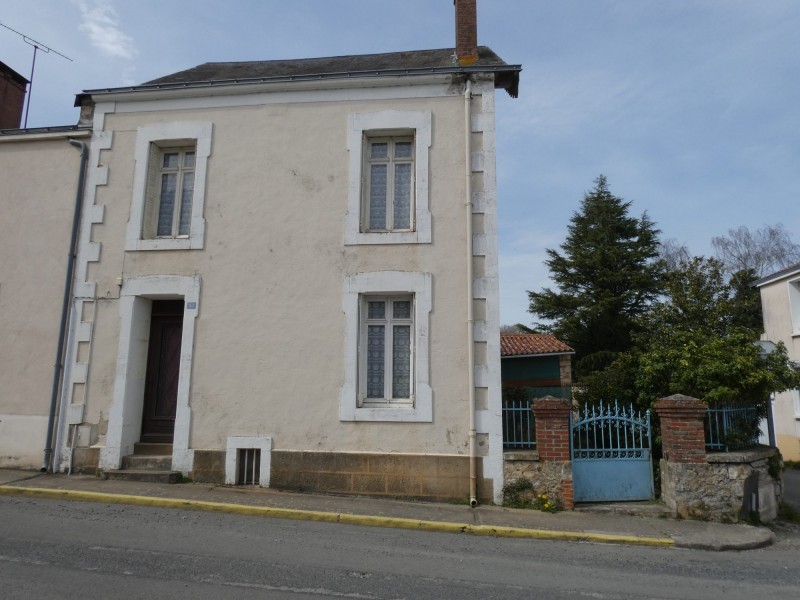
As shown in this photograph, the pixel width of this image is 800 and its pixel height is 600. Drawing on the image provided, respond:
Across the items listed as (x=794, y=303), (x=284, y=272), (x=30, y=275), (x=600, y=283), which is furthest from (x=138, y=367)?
(x=600, y=283)

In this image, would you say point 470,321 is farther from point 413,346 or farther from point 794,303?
point 794,303

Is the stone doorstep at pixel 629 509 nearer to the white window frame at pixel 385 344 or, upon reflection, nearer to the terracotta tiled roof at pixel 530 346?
the white window frame at pixel 385 344

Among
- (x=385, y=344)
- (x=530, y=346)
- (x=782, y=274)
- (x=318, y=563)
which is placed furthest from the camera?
(x=530, y=346)

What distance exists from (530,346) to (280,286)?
11.7m

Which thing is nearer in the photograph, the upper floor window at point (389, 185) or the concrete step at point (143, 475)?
the concrete step at point (143, 475)

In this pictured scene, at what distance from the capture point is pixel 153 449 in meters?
8.83

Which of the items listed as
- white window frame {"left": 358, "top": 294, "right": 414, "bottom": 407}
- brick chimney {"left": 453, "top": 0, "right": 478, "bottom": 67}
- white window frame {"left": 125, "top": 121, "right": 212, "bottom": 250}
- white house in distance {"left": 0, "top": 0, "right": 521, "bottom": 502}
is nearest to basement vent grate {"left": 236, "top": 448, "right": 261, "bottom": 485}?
white house in distance {"left": 0, "top": 0, "right": 521, "bottom": 502}

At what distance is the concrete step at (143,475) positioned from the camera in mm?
8234

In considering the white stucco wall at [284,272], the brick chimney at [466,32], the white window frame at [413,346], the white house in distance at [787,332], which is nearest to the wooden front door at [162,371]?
the white stucco wall at [284,272]

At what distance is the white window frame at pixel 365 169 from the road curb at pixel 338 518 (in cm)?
399

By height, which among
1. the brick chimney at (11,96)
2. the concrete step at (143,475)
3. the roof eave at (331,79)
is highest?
the brick chimney at (11,96)

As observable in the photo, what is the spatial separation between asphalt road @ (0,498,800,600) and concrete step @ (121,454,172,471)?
156cm

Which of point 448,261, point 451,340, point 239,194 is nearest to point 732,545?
point 451,340

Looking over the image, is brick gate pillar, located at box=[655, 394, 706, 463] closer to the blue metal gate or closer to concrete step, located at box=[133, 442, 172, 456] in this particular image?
the blue metal gate
